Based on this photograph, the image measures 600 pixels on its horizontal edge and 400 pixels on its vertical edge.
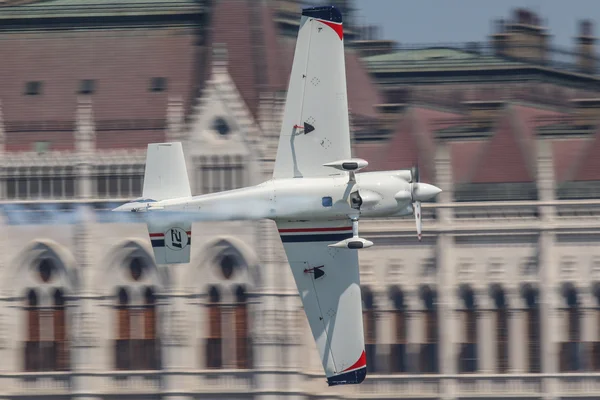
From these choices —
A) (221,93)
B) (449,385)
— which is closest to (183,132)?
(221,93)

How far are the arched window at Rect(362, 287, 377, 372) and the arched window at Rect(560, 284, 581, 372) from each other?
26.6ft

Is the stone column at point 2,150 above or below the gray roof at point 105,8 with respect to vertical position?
below

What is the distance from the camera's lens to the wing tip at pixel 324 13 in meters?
77.0

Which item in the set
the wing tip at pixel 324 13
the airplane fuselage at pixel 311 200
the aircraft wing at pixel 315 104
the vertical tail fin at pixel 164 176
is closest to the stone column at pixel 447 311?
the aircraft wing at pixel 315 104

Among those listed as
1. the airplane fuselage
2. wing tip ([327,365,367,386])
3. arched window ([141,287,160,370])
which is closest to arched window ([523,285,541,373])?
arched window ([141,287,160,370])

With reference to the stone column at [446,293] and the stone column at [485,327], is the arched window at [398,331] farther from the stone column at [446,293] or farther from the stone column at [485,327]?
the stone column at [485,327]

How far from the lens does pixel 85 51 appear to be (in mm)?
105188

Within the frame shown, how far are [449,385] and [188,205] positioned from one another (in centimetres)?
2809

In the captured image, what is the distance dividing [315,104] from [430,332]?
25.5m

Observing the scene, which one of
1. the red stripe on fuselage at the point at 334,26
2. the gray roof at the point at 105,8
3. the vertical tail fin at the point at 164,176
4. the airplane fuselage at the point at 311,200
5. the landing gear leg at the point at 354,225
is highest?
the gray roof at the point at 105,8

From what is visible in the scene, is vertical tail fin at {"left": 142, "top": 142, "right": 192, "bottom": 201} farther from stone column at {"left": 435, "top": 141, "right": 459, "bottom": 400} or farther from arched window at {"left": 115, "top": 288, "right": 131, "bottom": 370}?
stone column at {"left": 435, "top": 141, "right": 459, "bottom": 400}

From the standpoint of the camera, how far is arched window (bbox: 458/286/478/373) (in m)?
99.9

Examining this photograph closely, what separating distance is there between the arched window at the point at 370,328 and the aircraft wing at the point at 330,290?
70.3 ft

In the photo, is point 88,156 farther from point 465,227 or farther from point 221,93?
point 465,227
